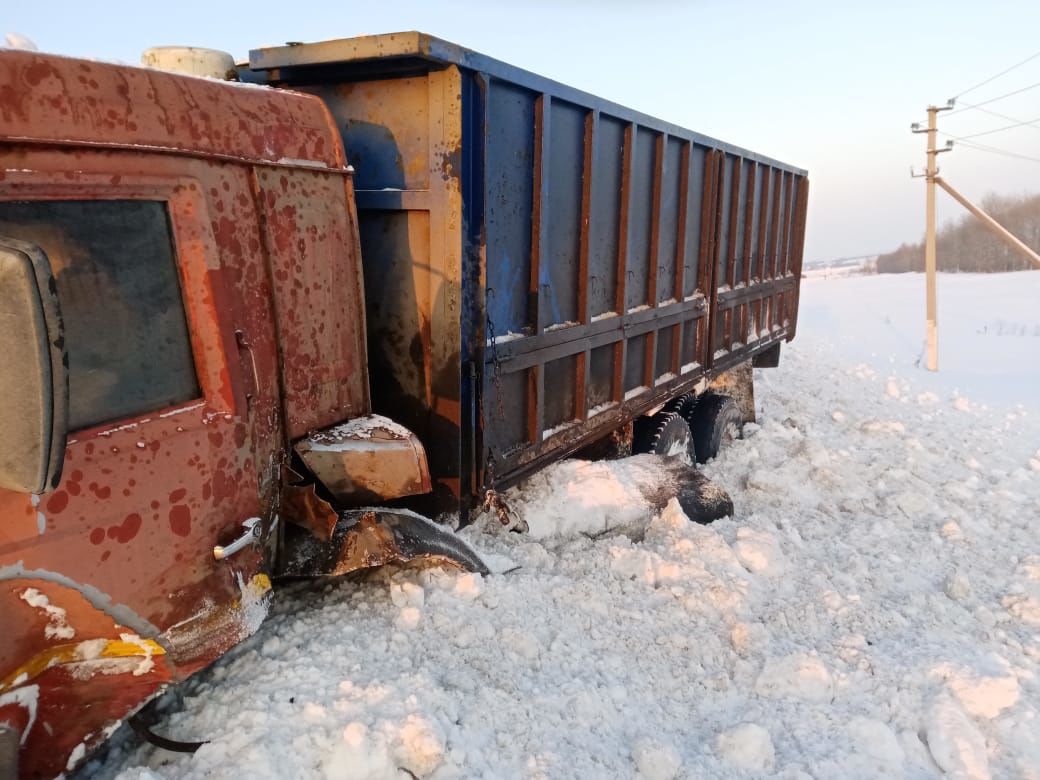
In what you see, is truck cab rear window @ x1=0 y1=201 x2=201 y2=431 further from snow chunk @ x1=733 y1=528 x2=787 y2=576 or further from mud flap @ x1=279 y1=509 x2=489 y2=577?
snow chunk @ x1=733 y1=528 x2=787 y2=576

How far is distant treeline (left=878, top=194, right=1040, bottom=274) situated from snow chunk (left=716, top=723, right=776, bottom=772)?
211 ft

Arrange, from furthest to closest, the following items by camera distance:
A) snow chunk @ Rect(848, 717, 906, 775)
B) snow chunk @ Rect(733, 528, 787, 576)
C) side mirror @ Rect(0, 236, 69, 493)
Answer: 1. snow chunk @ Rect(733, 528, 787, 576)
2. snow chunk @ Rect(848, 717, 906, 775)
3. side mirror @ Rect(0, 236, 69, 493)

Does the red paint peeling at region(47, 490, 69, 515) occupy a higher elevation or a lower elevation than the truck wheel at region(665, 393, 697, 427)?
higher

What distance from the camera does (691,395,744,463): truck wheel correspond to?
6.57 metres

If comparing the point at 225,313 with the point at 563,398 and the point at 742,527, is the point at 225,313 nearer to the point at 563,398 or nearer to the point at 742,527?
the point at 563,398

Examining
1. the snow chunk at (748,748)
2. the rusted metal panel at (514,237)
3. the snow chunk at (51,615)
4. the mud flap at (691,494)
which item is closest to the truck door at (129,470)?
the snow chunk at (51,615)

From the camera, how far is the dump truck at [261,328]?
1.84m

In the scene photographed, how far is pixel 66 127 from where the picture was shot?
188cm

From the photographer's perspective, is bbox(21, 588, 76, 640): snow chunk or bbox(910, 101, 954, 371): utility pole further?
bbox(910, 101, 954, 371): utility pole

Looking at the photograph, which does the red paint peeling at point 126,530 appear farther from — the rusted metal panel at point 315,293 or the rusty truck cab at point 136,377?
the rusted metal panel at point 315,293

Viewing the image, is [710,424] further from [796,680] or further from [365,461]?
[365,461]

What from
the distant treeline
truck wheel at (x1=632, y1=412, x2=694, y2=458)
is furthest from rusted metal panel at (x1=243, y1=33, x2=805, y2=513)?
the distant treeline

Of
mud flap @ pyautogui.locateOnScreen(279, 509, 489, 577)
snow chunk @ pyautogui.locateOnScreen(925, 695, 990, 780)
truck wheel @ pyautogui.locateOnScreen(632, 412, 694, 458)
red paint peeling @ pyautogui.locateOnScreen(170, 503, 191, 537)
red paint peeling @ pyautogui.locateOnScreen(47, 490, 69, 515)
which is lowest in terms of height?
snow chunk @ pyautogui.locateOnScreen(925, 695, 990, 780)

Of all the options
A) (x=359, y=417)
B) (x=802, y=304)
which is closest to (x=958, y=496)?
(x=359, y=417)
